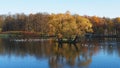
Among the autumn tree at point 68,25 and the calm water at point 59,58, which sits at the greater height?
the autumn tree at point 68,25

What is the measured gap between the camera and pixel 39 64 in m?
21.3

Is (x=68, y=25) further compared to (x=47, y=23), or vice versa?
(x=47, y=23)

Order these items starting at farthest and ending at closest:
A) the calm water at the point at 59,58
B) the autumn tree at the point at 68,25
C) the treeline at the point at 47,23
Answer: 1. the treeline at the point at 47,23
2. the autumn tree at the point at 68,25
3. the calm water at the point at 59,58

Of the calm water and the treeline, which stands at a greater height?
the treeline

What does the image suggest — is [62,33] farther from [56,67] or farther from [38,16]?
[38,16]

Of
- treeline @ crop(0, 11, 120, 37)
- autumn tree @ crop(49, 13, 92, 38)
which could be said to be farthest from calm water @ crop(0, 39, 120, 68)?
treeline @ crop(0, 11, 120, 37)

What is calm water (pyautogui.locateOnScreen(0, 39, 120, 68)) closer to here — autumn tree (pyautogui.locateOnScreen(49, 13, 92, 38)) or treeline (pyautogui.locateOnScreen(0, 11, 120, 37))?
autumn tree (pyautogui.locateOnScreen(49, 13, 92, 38))

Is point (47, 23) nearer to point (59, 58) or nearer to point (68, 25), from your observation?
point (68, 25)

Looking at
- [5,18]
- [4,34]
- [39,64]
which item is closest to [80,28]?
[39,64]

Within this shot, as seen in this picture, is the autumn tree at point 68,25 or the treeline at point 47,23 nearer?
the autumn tree at point 68,25

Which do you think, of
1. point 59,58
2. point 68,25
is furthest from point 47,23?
point 59,58

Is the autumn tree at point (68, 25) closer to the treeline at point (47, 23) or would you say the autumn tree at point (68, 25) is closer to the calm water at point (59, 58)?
the treeline at point (47, 23)

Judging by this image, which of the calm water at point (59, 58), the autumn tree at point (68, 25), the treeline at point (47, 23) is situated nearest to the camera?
the calm water at point (59, 58)

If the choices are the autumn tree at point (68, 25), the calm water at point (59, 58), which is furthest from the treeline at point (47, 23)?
the calm water at point (59, 58)
